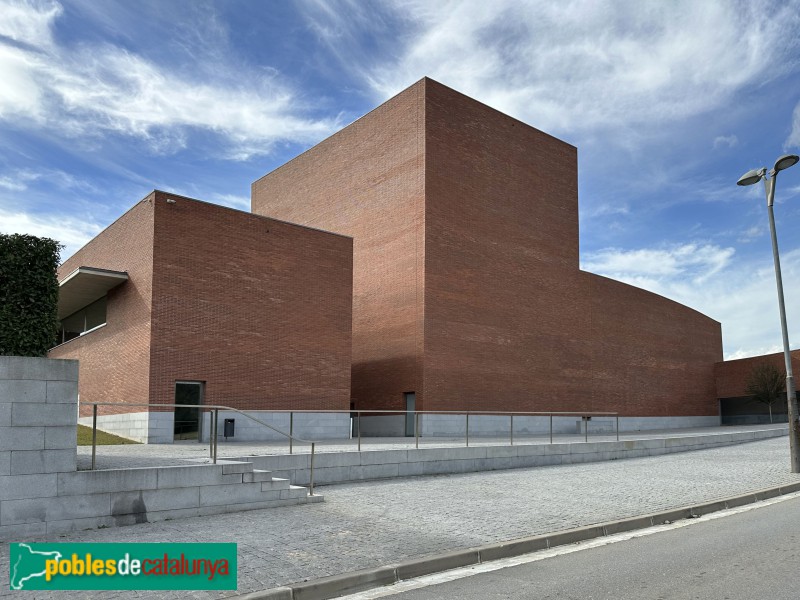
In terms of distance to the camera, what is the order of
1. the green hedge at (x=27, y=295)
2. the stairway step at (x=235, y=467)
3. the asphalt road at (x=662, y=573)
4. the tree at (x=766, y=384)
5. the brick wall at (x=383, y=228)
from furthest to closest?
the tree at (x=766, y=384) → the brick wall at (x=383, y=228) → the stairway step at (x=235, y=467) → the green hedge at (x=27, y=295) → the asphalt road at (x=662, y=573)

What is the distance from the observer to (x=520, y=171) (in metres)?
33.6

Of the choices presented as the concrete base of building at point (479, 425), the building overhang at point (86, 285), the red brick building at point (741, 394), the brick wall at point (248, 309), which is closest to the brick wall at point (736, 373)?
the red brick building at point (741, 394)

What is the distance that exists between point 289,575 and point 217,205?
17871 mm

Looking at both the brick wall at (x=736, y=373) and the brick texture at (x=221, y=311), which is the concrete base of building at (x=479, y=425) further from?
the brick wall at (x=736, y=373)

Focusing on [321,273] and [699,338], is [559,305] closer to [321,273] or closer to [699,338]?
Answer: [321,273]

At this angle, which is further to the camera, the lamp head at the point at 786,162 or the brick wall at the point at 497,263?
the brick wall at the point at 497,263

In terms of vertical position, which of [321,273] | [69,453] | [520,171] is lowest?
[69,453]

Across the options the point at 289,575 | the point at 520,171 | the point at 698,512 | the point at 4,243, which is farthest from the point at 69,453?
the point at 520,171

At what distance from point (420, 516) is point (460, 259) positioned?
2055 centimetres

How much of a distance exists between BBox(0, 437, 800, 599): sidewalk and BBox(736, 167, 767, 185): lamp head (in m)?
7.31

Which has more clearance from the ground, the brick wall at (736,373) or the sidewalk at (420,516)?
the brick wall at (736,373)

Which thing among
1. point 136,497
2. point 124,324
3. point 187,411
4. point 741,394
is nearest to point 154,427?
point 187,411

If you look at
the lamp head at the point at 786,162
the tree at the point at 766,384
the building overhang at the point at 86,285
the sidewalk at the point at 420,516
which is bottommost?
the sidewalk at the point at 420,516

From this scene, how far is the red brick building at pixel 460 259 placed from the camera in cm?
2920
